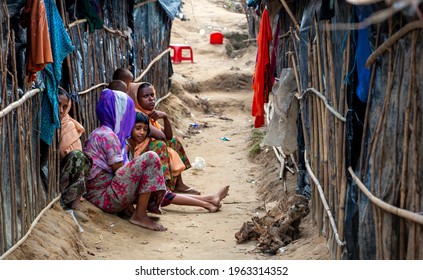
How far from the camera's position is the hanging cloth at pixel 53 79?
4.97m

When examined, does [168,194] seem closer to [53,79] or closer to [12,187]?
[53,79]

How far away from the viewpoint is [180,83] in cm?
1385

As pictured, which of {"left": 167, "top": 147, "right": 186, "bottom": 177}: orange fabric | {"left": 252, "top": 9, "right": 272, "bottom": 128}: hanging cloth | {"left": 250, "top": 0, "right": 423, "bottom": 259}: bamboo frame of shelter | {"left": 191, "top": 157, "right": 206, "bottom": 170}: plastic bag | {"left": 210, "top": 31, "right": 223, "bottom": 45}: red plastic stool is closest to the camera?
{"left": 250, "top": 0, "right": 423, "bottom": 259}: bamboo frame of shelter

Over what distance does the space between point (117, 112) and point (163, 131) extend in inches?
47.0

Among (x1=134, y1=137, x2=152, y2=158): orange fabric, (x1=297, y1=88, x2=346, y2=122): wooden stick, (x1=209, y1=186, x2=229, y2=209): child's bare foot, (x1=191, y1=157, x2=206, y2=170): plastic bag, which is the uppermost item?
(x1=297, y1=88, x2=346, y2=122): wooden stick

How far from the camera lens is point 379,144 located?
327 cm

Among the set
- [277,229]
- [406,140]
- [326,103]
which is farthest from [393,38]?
[277,229]

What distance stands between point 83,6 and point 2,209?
2.77m

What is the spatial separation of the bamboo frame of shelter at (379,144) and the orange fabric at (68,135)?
1.92 metres

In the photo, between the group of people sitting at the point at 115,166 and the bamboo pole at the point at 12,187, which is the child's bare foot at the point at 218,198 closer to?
the group of people sitting at the point at 115,166

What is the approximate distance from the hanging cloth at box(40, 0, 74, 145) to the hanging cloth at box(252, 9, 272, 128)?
2.97m

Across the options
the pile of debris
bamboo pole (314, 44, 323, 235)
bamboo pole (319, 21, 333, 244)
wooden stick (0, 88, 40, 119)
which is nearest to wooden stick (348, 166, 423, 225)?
bamboo pole (319, 21, 333, 244)

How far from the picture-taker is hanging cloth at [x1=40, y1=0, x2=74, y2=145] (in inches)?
196

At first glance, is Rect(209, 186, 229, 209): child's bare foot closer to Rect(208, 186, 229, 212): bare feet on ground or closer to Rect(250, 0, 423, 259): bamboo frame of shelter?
Rect(208, 186, 229, 212): bare feet on ground
